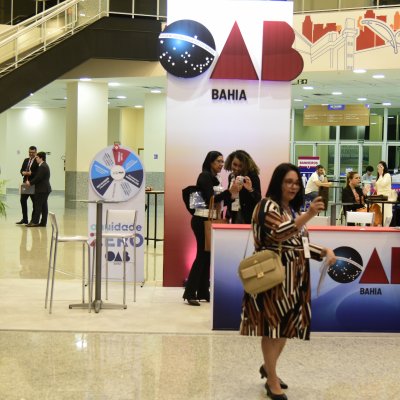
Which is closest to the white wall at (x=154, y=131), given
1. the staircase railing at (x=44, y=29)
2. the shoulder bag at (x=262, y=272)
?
the staircase railing at (x=44, y=29)

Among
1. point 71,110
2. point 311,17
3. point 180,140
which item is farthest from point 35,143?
point 180,140

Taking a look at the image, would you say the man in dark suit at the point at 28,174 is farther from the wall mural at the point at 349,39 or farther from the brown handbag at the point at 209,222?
the brown handbag at the point at 209,222

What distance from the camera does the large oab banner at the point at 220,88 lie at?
8477 millimetres

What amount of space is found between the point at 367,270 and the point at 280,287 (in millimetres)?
2067

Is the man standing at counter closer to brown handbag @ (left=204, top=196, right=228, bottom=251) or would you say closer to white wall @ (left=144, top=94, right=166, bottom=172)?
white wall @ (left=144, top=94, right=166, bottom=172)

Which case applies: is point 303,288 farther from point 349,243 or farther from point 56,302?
point 56,302

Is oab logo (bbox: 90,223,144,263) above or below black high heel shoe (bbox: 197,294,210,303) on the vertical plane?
above

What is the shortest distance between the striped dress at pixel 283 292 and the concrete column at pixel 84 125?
17.5m

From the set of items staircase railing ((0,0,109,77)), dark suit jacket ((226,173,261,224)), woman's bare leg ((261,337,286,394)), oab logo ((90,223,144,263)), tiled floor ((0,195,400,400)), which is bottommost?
tiled floor ((0,195,400,400))

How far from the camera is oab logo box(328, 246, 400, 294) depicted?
6375 mm

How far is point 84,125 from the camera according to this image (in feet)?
71.4

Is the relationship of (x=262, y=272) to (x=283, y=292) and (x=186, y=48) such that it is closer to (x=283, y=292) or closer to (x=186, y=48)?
(x=283, y=292)

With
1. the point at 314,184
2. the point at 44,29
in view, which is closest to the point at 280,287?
the point at 44,29

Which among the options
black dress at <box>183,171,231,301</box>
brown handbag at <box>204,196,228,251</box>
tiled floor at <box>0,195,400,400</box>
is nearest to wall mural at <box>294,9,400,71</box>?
black dress at <box>183,171,231,301</box>
